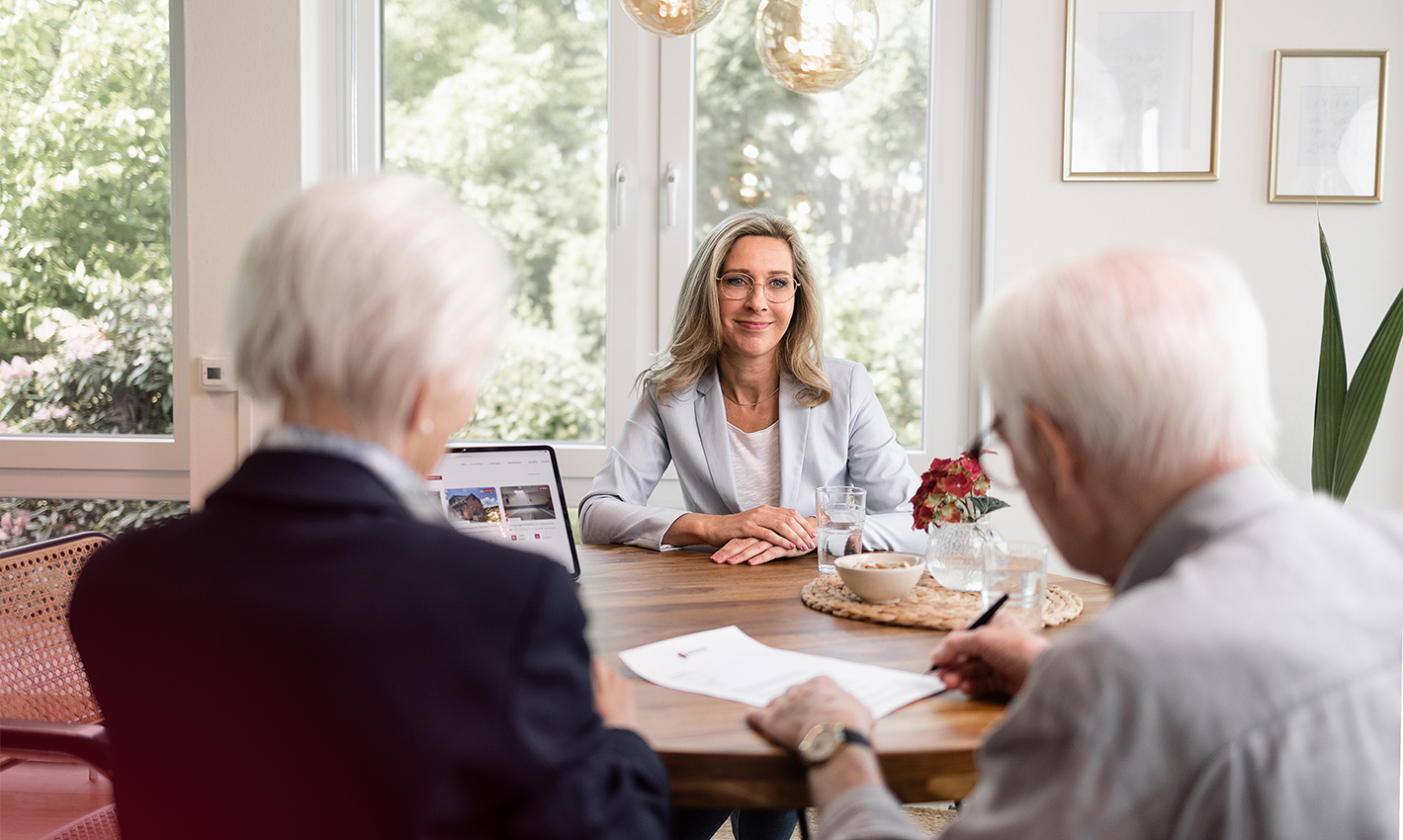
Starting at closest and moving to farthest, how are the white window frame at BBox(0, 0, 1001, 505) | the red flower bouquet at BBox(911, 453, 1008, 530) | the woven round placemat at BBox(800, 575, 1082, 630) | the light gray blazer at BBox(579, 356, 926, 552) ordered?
the woven round placemat at BBox(800, 575, 1082, 630), the red flower bouquet at BBox(911, 453, 1008, 530), the light gray blazer at BBox(579, 356, 926, 552), the white window frame at BBox(0, 0, 1001, 505)

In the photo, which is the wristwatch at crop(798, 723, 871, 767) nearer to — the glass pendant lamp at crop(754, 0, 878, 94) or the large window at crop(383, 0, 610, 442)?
the glass pendant lamp at crop(754, 0, 878, 94)

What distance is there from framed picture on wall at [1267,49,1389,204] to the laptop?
2.44m

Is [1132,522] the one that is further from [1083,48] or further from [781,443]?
[1083,48]

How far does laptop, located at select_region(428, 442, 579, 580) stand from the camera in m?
1.74

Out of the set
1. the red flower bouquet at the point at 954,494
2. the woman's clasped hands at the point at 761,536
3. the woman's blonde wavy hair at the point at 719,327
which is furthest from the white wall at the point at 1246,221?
the red flower bouquet at the point at 954,494

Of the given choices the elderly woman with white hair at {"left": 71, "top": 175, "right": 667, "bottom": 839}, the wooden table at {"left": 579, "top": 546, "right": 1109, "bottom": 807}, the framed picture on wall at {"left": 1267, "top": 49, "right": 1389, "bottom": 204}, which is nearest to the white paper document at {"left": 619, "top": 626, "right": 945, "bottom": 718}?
the wooden table at {"left": 579, "top": 546, "right": 1109, "bottom": 807}

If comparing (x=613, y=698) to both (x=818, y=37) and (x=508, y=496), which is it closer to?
(x=508, y=496)

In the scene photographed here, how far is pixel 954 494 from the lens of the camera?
155cm

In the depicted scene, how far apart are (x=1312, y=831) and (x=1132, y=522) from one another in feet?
0.85

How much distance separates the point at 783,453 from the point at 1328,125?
2063 mm

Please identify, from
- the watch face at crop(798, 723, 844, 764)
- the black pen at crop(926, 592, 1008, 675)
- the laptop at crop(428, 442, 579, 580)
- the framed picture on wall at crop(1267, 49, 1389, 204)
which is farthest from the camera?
the framed picture on wall at crop(1267, 49, 1389, 204)

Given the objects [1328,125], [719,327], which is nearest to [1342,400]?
[1328,125]

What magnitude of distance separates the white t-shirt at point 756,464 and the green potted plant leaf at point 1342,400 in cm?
159

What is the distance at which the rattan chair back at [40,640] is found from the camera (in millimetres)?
1592
